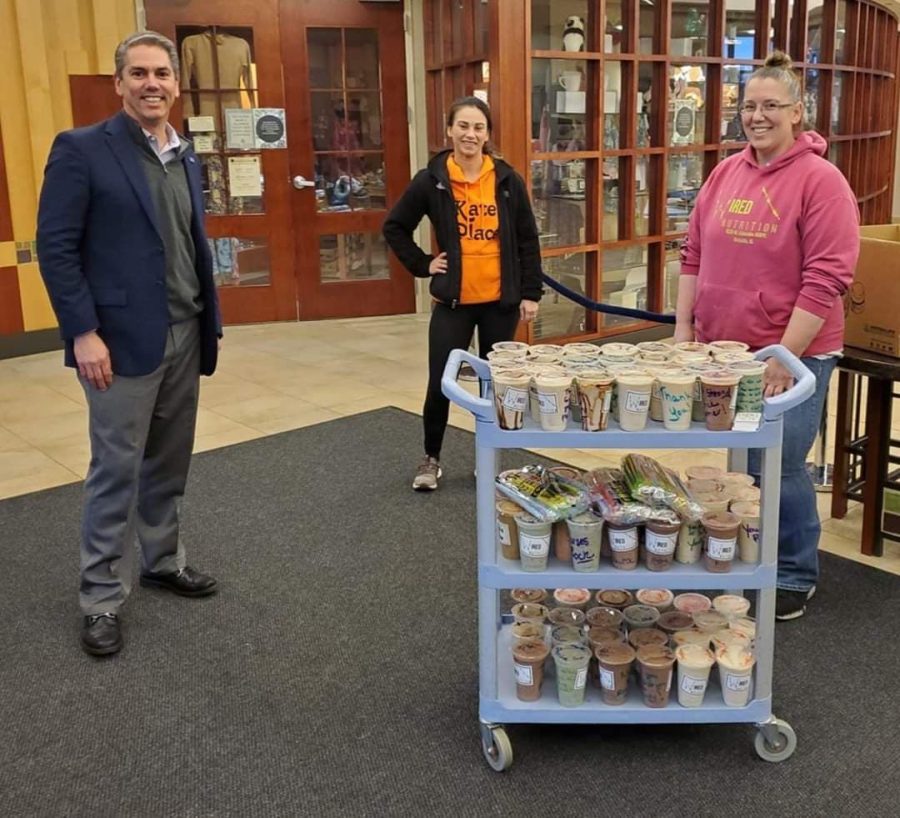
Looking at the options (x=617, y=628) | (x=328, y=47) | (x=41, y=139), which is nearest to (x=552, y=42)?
(x=328, y=47)

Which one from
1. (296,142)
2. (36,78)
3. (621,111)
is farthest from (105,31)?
(621,111)

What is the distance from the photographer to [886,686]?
2355 millimetres

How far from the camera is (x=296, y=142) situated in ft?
22.2

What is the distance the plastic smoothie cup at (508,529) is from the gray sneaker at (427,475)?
5.35 ft

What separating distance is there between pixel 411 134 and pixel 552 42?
1.94 m

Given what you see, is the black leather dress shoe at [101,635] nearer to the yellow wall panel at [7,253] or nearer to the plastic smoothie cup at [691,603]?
the plastic smoothie cup at [691,603]

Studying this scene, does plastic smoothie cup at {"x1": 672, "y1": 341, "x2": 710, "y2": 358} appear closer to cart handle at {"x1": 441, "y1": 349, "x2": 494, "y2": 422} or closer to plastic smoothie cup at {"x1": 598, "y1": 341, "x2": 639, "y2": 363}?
plastic smoothie cup at {"x1": 598, "y1": 341, "x2": 639, "y2": 363}

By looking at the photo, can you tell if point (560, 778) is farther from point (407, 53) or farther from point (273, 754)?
point (407, 53)

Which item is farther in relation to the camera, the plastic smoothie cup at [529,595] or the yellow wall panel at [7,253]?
the yellow wall panel at [7,253]

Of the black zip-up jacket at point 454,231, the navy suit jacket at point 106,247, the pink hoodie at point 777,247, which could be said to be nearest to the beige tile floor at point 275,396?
the black zip-up jacket at point 454,231

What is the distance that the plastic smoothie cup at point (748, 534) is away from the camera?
2037 millimetres

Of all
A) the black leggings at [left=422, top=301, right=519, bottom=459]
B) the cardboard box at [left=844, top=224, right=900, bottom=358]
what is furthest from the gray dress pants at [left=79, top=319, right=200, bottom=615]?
the cardboard box at [left=844, top=224, right=900, bottom=358]

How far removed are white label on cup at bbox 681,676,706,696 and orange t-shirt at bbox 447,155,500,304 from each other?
179 cm

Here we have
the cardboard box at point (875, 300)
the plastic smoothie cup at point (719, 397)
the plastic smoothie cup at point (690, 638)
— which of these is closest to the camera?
the plastic smoothie cup at point (719, 397)
